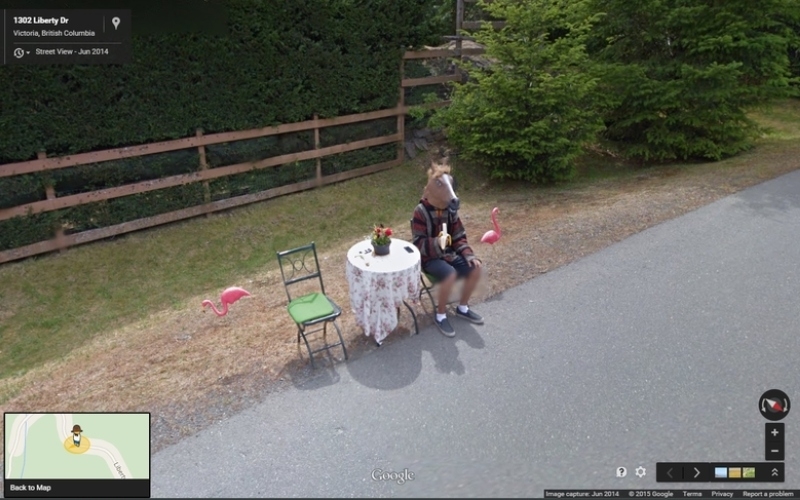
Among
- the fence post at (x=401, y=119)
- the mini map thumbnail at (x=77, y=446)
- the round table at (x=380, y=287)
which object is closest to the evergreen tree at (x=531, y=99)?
the fence post at (x=401, y=119)

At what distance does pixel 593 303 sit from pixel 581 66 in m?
5.73

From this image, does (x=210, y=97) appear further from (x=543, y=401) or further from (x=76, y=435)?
(x=543, y=401)

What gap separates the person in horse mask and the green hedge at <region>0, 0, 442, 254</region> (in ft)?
15.6

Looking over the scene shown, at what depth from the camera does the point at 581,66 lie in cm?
956

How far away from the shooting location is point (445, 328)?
16.1 feet

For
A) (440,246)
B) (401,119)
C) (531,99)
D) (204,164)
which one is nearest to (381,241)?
(440,246)

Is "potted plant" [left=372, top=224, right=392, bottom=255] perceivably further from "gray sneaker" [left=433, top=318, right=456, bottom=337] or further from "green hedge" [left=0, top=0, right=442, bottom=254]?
"green hedge" [left=0, top=0, right=442, bottom=254]

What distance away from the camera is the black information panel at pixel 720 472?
337cm

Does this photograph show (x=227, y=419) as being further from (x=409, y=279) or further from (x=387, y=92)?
(x=387, y=92)

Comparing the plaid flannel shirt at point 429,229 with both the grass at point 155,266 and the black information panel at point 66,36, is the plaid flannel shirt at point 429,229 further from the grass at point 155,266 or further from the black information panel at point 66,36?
the black information panel at point 66,36

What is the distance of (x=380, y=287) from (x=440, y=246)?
76 cm

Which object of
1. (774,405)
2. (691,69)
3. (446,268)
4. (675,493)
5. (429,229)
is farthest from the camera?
(691,69)

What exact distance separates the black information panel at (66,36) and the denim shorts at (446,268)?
528 centimetres

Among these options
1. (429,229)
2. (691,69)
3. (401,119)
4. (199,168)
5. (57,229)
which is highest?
(691,69)
